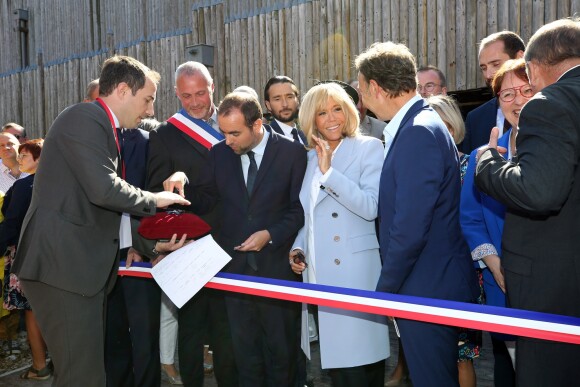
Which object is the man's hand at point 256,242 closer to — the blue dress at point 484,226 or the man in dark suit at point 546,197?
the blue dress at point 484,226

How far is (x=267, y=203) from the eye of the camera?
329cm

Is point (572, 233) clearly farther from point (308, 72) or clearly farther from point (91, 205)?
point (308, 72)

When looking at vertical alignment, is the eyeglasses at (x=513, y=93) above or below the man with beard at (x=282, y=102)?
below

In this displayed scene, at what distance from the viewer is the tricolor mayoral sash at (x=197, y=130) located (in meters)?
3.75

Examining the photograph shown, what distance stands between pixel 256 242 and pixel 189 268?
1.45 ft

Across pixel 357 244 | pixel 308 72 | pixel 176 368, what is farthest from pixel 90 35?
pixel 357 244

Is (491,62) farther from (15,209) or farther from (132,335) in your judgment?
(15,209)

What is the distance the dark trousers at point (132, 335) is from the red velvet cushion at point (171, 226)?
0.70 metres

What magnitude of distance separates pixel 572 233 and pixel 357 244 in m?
1.16

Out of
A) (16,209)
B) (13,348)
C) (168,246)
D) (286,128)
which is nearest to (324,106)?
(168,246)

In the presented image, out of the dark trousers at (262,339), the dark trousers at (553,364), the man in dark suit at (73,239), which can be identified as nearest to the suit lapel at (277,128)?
the dark trousers at (262,339)

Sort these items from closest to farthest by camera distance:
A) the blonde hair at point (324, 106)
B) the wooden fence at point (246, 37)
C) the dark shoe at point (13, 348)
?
1. the blonde hair at point (324, 106)
2. the dark shoe at point (13, 348)
3. the wooden fence at point (246, 37)

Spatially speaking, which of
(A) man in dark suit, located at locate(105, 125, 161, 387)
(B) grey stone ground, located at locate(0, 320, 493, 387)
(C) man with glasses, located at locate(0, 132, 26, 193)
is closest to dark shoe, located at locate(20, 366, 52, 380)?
(B) grey stone ground, located at locate(0, 320, 493, 387)

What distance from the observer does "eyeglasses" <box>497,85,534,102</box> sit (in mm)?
2738
